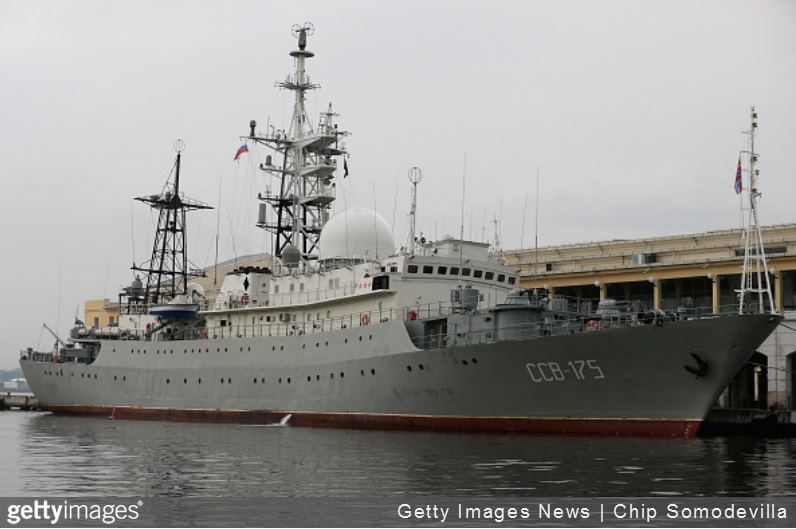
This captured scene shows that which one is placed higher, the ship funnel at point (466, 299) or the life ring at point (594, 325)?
the ship funnel at point (466, 299)

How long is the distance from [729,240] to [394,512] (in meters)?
31.5

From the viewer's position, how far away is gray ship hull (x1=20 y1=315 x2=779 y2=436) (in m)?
24.9


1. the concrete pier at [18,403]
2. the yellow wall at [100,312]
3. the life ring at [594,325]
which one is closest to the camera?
the life ring at [594,325]

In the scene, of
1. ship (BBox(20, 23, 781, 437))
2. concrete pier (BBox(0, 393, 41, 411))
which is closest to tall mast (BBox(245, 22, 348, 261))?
ship (BBox(20, 23, 781, 437))

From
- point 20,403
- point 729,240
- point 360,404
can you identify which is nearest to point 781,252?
point 729,240

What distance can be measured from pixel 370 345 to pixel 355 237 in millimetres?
6110

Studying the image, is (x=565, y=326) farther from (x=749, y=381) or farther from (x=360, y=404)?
(x=749, y=381)

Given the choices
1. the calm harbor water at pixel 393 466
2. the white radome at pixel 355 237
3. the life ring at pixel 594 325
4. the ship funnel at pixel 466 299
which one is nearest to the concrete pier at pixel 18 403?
the white radome at pixel 355 237

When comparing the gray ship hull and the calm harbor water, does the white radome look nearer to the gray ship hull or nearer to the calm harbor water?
the gray ship hull

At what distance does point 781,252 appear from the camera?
38.5m

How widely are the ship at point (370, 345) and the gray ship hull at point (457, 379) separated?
1.9 inches

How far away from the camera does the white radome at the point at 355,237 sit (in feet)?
119

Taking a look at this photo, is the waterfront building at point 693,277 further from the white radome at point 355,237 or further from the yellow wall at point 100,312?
the yellow wall at point 100,312

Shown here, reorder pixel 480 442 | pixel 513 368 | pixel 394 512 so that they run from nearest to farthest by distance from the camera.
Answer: pixel 394 512, pixel 480 442, pixel 513 368
